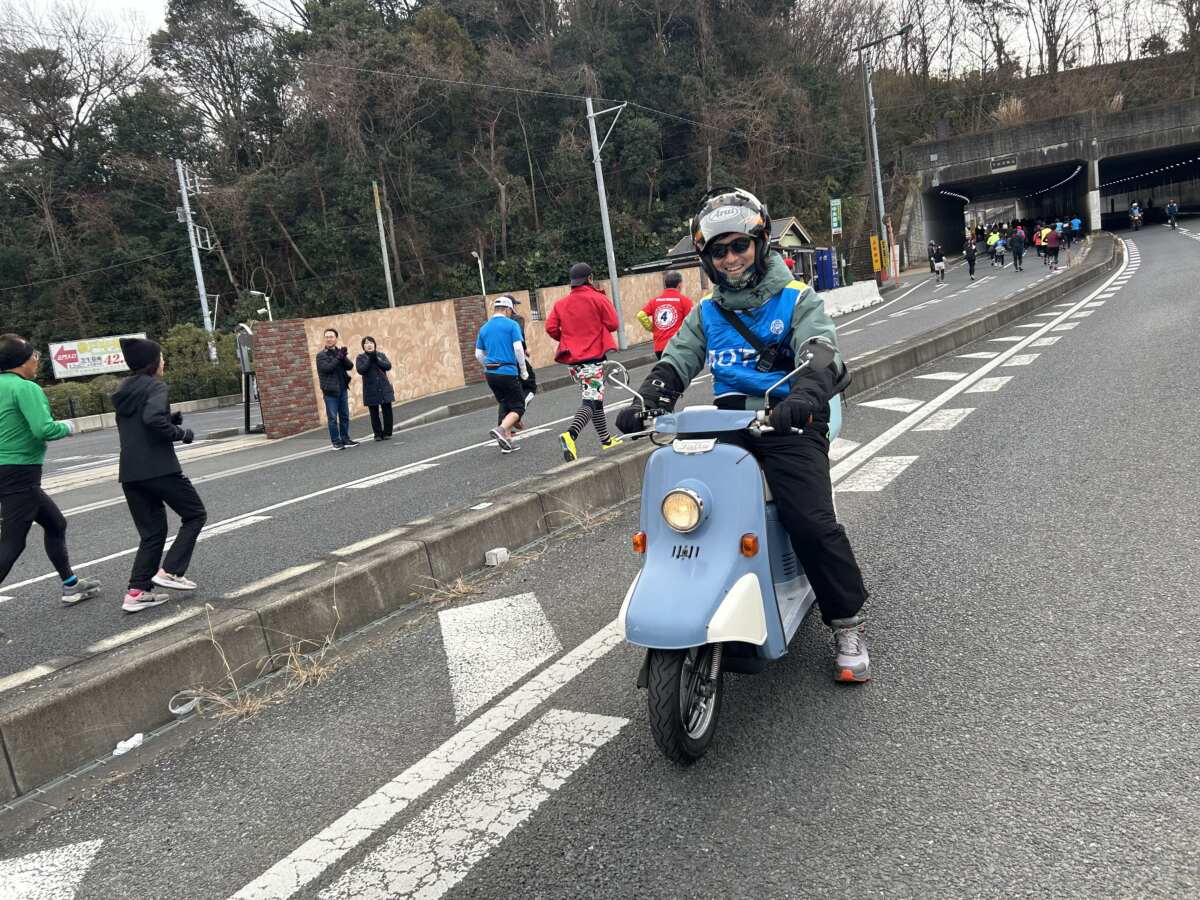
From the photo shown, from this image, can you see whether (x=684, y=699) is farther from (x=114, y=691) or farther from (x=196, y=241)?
(x=196, y=241)

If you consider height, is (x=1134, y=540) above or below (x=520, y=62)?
below

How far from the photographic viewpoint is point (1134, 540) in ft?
16.2

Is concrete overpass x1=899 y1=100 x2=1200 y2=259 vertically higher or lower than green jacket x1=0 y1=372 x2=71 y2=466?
higher

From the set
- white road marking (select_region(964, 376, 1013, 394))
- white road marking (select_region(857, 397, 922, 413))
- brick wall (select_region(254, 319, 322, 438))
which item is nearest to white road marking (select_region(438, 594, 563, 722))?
white road marking (select_region(857, 397, 922, 413))

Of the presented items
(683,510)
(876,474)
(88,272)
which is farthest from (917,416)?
(88,272)

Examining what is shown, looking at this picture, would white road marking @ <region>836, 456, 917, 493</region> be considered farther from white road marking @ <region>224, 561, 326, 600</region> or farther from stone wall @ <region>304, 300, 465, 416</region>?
stone wall @ <region>304, 300, 465, 416</region>

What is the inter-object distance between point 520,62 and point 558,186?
6292 millimetres

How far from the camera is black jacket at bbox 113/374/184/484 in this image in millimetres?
5723

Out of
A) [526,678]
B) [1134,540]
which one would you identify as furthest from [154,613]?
[1134,540]

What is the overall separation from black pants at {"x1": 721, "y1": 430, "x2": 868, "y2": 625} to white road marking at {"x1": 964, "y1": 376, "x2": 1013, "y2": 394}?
7.36 metres

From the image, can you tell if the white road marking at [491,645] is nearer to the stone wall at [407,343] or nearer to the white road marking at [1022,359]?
the white road marking at [1022,359]

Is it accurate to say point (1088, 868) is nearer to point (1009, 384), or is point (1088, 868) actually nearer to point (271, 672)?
point (271, 672)

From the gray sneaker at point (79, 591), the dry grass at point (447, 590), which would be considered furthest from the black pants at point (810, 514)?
the gray sneaker at point (79, 591)

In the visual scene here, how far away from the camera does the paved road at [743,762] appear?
102 inches
